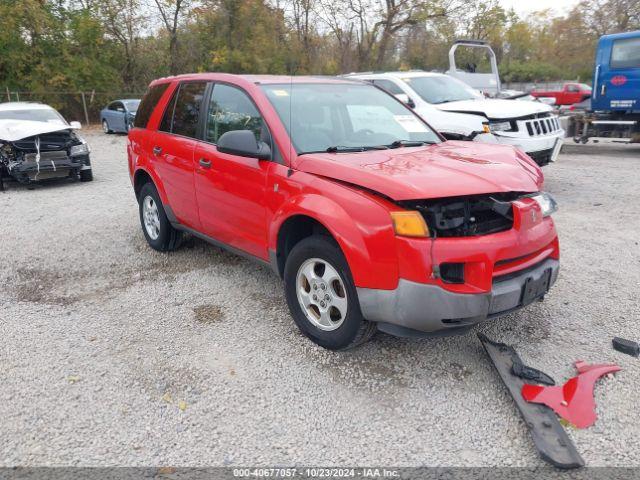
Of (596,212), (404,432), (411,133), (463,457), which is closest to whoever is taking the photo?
(463,457)

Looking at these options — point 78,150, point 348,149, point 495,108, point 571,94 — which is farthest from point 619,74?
point 571,94

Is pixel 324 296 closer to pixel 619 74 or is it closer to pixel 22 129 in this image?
pixel 22 129

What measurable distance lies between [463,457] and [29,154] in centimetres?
985

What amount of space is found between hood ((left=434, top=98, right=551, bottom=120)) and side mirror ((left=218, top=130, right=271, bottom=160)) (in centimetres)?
545

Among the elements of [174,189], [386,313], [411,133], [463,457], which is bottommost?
[463,457]

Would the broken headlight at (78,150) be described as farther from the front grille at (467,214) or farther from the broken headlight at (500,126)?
the front grille at (467,214)

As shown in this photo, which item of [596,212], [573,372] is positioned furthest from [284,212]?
[596,212]

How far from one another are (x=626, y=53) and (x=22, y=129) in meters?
12.5

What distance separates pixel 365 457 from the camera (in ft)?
8.48

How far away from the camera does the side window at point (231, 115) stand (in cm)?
401

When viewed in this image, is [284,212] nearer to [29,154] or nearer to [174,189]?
[174,189]

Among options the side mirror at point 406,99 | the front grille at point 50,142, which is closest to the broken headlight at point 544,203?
the side mirror at point 406,99

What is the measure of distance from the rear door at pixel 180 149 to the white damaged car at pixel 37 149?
5.77 m

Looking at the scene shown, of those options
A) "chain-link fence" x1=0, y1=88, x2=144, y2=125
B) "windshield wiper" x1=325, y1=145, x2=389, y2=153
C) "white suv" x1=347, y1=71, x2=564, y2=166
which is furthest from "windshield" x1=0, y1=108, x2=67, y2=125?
"chain-link fence" x1=0, y1=88, x2=144, y2=125
